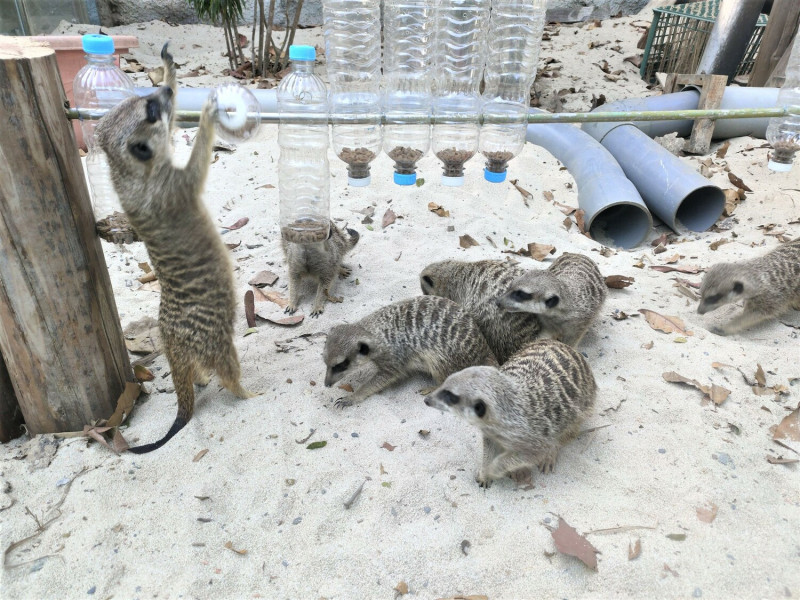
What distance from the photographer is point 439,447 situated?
2453mm

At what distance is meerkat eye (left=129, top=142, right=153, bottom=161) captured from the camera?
2072mm

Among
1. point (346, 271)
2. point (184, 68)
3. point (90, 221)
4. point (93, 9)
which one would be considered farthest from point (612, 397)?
point (93, 9)

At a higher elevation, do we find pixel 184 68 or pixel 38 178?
pixel 38 178

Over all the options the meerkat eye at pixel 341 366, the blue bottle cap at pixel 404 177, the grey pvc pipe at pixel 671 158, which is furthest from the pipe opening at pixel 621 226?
the meerkat eye at pixel 341 366

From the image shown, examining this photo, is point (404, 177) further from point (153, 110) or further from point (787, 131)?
point (787, 131)

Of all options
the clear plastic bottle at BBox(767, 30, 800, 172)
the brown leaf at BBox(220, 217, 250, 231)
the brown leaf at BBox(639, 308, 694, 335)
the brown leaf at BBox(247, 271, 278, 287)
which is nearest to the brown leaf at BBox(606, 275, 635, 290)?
the brown leaf at BBox(639, 308, 694, 335)

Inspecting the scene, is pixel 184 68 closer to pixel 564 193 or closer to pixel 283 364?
pixel 564 193

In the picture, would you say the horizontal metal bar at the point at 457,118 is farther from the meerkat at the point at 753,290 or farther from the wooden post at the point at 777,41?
the wooden post at the point at 777,41

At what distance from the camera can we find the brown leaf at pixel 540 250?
4066 millimetres

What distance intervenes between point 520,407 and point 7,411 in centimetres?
217

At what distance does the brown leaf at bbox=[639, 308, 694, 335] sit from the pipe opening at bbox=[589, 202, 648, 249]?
1.19 m

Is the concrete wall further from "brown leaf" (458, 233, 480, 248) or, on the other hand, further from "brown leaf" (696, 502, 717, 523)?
"brown leaf" (696, 502, 717, 523)

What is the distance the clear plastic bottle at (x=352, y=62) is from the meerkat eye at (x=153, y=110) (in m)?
1.31

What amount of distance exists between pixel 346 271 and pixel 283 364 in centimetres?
106
